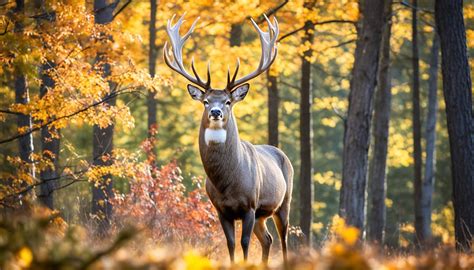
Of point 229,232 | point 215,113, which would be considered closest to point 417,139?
point 229,232

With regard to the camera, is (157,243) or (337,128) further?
(337,128)

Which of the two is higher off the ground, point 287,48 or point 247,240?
point 287,48

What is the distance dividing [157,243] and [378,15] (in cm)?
583

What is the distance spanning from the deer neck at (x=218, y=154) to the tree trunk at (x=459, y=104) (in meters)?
4.00

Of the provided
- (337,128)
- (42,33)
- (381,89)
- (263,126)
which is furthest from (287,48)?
(337,128)

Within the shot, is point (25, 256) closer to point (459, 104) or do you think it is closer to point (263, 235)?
point (263, 235)

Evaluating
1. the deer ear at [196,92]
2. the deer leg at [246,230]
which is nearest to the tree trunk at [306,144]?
the deer ear at [196,92]

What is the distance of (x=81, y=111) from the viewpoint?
10.4 m

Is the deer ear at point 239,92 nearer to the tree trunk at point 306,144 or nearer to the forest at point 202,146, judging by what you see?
the forest at point 202,146

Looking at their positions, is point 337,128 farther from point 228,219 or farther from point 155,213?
point 228,219

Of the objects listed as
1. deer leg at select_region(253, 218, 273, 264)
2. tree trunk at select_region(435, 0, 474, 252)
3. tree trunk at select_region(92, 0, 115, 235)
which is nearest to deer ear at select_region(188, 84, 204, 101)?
deer leg at select_region(253, 218, 273, 264)

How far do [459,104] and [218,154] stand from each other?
4286 millimetres

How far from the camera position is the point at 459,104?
1160 cm

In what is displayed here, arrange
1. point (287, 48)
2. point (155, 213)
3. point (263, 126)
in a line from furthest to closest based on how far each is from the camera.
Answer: point (263, 126) < point (287, 48) < point (155, 213)
